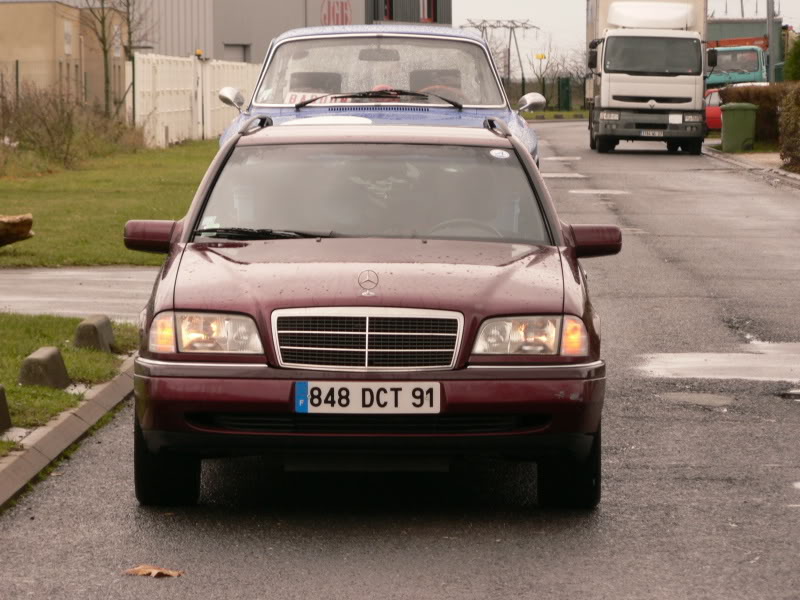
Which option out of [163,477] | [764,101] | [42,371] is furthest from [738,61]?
[163,477]

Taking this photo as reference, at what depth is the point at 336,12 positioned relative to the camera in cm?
7762

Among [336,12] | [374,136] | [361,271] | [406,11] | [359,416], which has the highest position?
[406,11]

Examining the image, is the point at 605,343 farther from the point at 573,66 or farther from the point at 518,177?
the point at 573,66

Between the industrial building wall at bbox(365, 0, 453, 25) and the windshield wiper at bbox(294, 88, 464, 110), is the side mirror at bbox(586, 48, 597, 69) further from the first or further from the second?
the industrial building wall at bbox(365, 0, 453, 25)

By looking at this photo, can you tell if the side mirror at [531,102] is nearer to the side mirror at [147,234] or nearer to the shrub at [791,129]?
the side mirror at [147,234]

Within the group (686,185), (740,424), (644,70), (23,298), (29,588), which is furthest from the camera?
(644,70)

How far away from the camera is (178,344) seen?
6391 millimetres

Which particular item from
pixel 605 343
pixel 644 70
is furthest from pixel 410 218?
pixel 644 70

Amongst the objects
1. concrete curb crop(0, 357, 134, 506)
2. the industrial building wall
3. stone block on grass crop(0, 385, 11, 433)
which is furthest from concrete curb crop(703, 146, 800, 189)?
the industrial building wall

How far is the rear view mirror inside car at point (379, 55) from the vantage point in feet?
49.1

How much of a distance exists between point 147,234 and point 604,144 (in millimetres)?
34903

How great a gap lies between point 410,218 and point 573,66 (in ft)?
319

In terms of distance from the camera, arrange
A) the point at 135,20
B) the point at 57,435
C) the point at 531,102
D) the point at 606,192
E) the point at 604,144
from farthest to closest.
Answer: the point at 135,20, the point at 604,144, the point at 606,192, the point at 531,102, the point at 57,435

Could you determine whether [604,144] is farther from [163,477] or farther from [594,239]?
[163,477]
